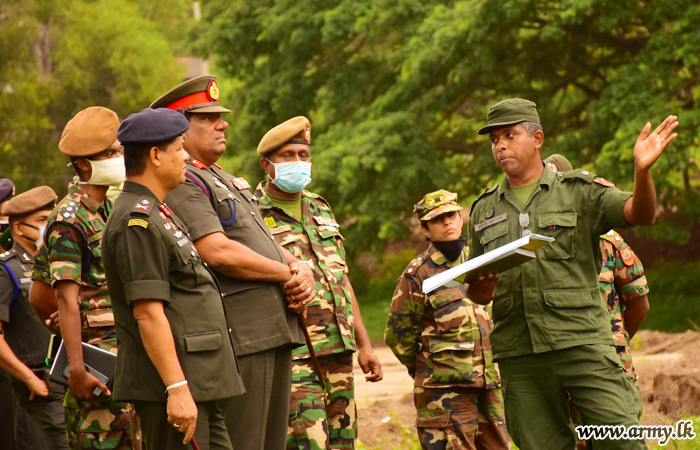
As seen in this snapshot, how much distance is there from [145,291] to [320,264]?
2.39m

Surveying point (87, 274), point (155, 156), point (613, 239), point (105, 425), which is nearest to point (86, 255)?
point (87, 274)

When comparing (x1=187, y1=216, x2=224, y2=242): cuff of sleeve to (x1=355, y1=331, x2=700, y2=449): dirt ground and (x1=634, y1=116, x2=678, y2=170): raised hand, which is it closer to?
(x1=634, y1=116, x2=678, y2=170): raised hand

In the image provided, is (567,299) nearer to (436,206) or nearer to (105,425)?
(436,206)

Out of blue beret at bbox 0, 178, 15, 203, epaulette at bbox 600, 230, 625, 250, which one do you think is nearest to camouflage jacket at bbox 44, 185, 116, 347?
blue beret at bbox 0, 178, 15, 203

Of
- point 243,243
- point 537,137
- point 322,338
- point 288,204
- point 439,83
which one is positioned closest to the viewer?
point 243,243

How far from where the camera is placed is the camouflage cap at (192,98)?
464 centimetres

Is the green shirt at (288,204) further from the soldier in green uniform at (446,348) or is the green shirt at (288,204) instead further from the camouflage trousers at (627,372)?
the camouflage trousers at (627,372)

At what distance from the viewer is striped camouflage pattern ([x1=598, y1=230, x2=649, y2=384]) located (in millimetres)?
5926

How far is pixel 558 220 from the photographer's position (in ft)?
15.6

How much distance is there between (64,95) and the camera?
30.7 metres

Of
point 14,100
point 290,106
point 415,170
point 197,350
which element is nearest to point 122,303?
point 197,350

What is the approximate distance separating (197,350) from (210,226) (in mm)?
723

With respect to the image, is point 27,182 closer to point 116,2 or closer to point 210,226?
point 116,2

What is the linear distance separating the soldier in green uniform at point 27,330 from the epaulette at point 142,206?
8.60 ft
